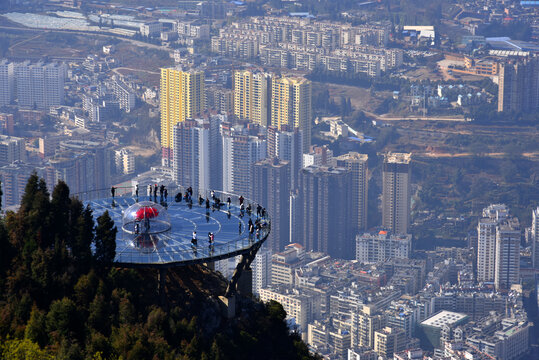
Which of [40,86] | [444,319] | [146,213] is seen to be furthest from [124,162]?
[146,213]

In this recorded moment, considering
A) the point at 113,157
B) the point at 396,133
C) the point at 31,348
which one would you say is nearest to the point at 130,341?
the point at 31,348

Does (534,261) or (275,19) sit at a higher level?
(275,19)

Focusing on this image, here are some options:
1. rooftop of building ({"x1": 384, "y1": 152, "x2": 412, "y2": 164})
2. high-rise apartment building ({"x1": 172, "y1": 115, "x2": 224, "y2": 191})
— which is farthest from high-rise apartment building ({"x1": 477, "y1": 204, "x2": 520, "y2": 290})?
high-rise apartment building ({"x1": 172, "y1": 115, "x2": 224, "y2": 191})

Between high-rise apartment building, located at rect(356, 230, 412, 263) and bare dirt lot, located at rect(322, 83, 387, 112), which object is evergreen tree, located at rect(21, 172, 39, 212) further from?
bare dirt lot, located at rect(322, 83, 387, 112)

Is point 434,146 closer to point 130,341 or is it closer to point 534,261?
point 534,261

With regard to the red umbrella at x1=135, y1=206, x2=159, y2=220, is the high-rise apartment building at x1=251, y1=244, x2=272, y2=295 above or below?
below

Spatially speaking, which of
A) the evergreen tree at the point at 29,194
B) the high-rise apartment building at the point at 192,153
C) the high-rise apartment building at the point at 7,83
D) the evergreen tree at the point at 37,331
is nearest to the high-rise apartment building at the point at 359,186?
the high-rise apartment building at the point at 192,153

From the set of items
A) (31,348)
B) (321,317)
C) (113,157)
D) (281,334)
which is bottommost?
(321,317)
